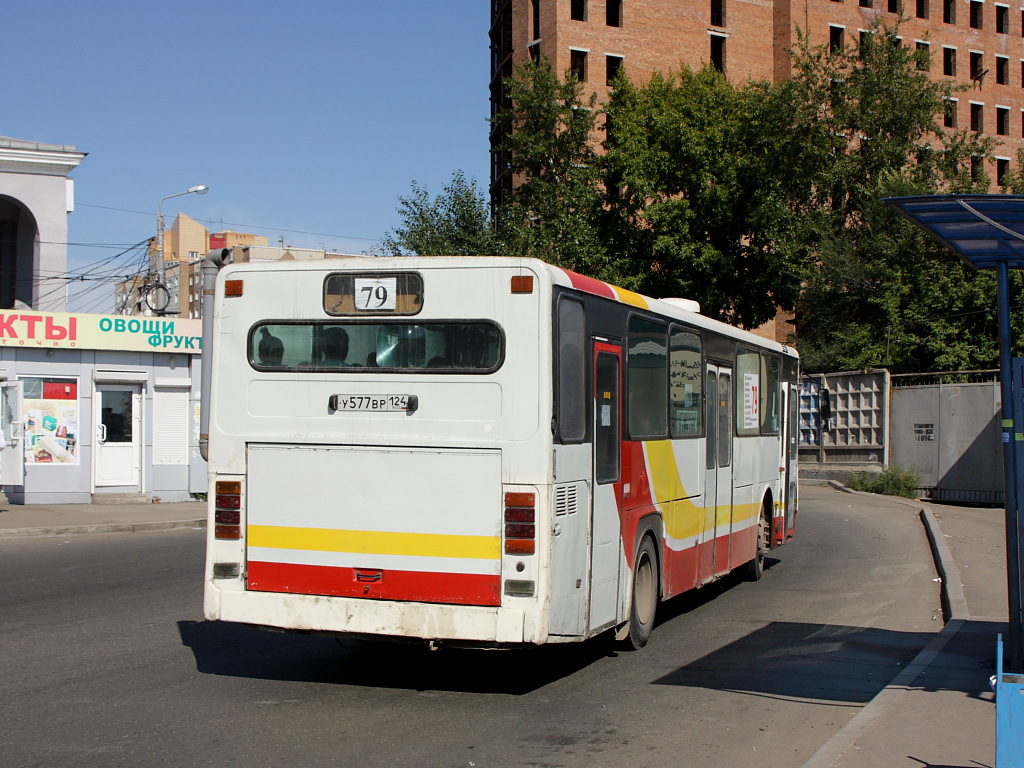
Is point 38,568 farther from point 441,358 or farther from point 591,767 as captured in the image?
point 591,767

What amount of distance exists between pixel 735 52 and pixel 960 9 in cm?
1843

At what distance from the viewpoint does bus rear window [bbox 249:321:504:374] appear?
24.3 ft

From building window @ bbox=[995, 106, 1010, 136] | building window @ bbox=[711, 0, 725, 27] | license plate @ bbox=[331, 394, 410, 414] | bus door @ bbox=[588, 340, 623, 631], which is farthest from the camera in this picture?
building window @ bbox=[995, 106, 1010, 136]

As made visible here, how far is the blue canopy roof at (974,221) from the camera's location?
23.0 feet

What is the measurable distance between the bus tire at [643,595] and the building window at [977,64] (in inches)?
2893

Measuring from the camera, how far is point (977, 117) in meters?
74.0

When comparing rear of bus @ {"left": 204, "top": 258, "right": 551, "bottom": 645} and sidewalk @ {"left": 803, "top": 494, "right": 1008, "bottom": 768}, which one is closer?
sidewalk @ {"left": 803, "top": 494, "right": 1008, "bottom": 768}

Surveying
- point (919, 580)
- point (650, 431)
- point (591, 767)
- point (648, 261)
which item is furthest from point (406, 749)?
point (648, 261)

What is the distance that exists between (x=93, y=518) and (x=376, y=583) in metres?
14.8

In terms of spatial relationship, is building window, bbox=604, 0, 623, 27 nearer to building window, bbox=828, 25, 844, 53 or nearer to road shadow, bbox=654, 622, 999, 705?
building window, bbox=828, 25, 844, 53

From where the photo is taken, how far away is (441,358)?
7473 mm

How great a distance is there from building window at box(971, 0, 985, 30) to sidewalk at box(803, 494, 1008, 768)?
71263 millimetres

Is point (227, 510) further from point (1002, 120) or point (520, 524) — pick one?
point (1002, 120)

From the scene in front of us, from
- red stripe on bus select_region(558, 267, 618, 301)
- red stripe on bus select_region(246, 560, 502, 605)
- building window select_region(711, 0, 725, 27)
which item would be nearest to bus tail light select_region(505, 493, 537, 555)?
red stripe on bus select_region(246, 560, 502, 605)
